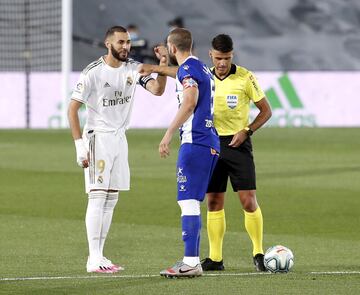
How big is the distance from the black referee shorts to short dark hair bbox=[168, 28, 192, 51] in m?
1.30

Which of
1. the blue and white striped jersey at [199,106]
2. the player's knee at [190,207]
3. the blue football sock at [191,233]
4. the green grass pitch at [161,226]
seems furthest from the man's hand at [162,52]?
the green grass pitch at [161,226]

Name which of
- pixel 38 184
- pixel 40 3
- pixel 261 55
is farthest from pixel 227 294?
pixel 261 55

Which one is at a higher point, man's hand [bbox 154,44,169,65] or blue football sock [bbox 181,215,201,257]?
man's hand [bbox 154,44,169,65]

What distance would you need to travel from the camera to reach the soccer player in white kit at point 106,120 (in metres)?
9.77

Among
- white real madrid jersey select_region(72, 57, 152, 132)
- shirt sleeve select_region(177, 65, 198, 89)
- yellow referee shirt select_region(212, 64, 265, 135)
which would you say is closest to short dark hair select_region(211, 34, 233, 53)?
yellow referee shirt select_region(212, 64, 265, 135)

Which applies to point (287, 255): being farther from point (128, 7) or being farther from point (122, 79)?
point (128, 7)

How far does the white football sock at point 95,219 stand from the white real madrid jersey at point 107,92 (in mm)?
566

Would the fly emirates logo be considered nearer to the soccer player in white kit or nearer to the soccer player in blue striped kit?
the soccer player in white kit

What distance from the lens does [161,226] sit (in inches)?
520

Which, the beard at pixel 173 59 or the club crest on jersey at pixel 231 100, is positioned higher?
the beard at pixel 173 59

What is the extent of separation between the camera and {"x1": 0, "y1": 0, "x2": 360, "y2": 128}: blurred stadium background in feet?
103

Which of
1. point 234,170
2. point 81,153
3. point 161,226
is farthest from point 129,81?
point 161,226

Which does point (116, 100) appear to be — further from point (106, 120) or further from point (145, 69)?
point (145, 69)

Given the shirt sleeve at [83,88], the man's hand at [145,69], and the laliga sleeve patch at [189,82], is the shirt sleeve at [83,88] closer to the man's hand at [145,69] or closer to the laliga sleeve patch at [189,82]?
the man's hand at [145,69]
